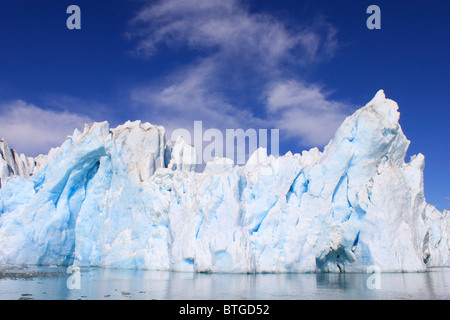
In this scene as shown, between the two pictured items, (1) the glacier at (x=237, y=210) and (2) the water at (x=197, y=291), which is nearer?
(2) the water at (x=197, y=291)

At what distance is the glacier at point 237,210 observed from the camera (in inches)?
688

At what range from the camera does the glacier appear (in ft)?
57.3

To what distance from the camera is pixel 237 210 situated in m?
17.5

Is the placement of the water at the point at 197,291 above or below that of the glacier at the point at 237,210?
below

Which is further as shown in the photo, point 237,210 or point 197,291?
point 237,210

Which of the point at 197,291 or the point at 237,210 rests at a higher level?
the point at 237,210

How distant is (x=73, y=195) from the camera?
23.5 meters

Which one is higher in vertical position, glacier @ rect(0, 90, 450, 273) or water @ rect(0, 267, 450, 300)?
glacier @ rect(0, 90, 450, 273)

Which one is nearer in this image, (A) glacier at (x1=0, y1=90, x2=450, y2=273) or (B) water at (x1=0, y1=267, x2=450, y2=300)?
(B) water at (x1=0, y1=267, x2=450, y2=300)

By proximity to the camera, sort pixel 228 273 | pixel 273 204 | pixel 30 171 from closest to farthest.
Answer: pixel 228 273 → pixel 273 204 → pixel 30 171
